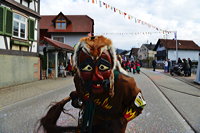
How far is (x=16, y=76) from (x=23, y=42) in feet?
7.57

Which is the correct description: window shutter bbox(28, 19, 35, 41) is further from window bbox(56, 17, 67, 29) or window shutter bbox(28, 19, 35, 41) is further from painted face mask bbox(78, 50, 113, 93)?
window bbox(56, 17, 67, 29)

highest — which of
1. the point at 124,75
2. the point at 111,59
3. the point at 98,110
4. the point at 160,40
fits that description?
the point at 160,40

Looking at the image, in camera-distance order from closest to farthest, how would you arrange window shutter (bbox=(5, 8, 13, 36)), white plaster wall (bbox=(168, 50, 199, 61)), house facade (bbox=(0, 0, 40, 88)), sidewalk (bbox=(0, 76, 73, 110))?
sidewalk (bbox=(0, 76, 73, 110)) → house facade (bbox=(0, 0, 40, 88)) → window shutter (bbox=(5, 8, 13, 36)) → white plaster wall (bbox=(168, 50, 199, 61))

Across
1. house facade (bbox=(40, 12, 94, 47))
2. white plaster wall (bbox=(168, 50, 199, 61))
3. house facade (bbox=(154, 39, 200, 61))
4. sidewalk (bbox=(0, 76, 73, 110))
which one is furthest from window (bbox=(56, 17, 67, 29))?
white plaster wall (bbox=(168, 50, 199, 61))

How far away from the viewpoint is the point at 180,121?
4277 mm

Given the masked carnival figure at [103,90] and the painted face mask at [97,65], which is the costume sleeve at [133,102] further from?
the painted face mask at [97,65]

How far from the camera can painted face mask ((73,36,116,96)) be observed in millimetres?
1722

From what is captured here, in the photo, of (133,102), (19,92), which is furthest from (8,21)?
(133,102)

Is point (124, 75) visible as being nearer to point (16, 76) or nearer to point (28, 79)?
point (16, 76)

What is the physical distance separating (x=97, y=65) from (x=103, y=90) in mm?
257

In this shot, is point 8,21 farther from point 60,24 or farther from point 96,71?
point 60,24

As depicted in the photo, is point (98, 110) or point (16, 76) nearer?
point (98, 110)

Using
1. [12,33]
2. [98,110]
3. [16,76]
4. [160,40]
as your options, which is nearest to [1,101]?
[16,76]

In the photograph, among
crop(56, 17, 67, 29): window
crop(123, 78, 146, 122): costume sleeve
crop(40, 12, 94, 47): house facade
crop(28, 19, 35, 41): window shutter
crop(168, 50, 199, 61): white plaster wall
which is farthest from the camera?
crop(168, 50, 199, 61): white plaster wall
